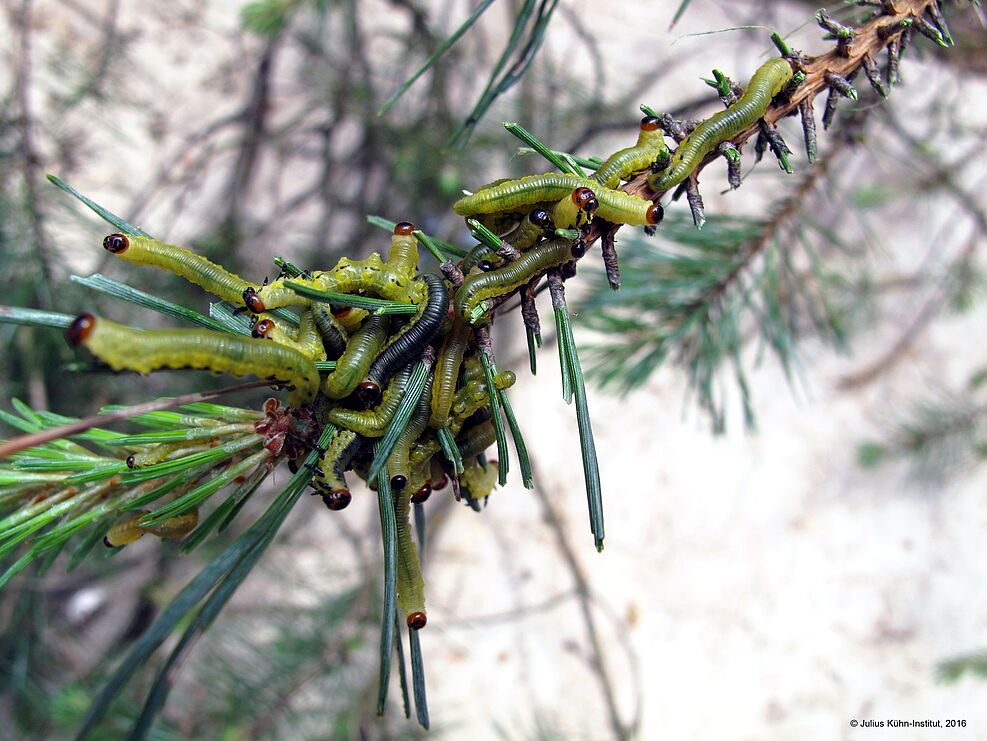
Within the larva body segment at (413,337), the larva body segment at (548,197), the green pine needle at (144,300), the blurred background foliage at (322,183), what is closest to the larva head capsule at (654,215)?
the larva body segment at (548,197)

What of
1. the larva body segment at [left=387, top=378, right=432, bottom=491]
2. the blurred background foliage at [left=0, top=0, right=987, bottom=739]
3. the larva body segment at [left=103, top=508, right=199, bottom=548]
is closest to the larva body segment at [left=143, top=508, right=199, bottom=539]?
the larva body segment at [left=103, top=508, right=199, bottom=548]

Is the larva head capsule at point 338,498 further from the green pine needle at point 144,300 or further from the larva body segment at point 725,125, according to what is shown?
the larva body segment at point 725,125

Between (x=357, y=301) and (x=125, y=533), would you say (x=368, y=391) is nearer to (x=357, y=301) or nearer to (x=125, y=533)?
(x=357, y=301)

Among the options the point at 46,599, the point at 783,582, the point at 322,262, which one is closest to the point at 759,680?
the point at 783,582

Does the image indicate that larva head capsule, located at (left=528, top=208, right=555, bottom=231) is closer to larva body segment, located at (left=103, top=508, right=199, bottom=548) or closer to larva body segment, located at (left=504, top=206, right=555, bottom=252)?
larva body segment, located at (left=504, top=206, right=555, bottom=252)

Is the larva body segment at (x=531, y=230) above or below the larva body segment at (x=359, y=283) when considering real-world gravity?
above

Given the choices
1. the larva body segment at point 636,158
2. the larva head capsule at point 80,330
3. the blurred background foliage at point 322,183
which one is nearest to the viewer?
the larva head capsule at point 80,330
